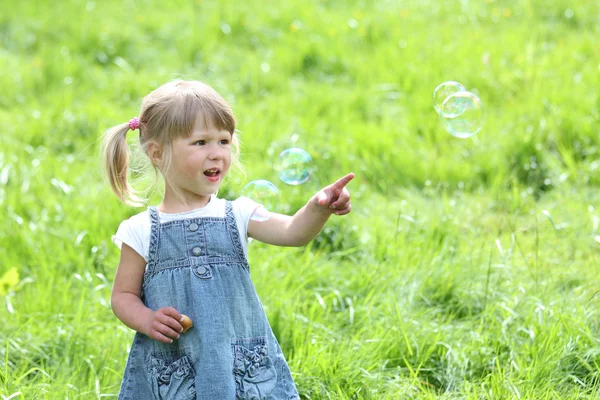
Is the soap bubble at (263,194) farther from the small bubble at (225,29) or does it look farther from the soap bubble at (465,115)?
the small bubble at (225,29)

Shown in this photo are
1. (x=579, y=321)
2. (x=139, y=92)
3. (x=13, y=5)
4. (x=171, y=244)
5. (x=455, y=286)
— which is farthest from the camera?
(x=13, y=5)

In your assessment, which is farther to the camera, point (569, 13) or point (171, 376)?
point (569, 13)

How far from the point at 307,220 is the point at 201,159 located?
354 millimetres

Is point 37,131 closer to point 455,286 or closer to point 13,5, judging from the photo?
point 13,5

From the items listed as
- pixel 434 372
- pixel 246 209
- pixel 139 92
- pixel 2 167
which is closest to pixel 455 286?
pixel 434 372

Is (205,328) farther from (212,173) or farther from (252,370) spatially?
(212,173)

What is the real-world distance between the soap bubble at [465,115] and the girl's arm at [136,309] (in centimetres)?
153

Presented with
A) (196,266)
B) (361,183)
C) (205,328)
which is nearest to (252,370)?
(205,328)

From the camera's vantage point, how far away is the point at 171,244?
264 cm

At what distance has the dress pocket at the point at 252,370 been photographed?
8.43 ft

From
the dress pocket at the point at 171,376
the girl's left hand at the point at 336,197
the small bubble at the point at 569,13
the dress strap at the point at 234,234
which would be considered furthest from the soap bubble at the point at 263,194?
the small bubble at the point at 569,13

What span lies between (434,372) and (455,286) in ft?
1.88

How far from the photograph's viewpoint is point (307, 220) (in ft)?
8.50

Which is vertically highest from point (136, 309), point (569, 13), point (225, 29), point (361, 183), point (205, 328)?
point (225, 29)
